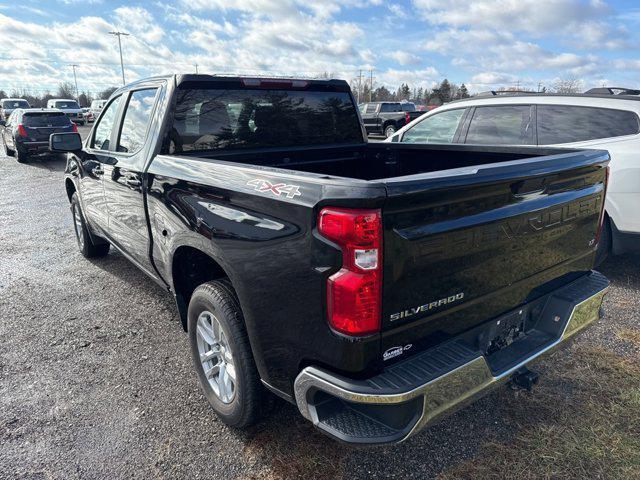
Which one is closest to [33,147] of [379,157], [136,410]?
[379,157]

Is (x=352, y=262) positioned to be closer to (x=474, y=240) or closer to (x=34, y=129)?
(x=474, y=240)

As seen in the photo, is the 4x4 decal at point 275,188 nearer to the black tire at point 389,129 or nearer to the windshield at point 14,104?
the black tire at point 389,129

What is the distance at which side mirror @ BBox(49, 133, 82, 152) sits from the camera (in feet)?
14.4

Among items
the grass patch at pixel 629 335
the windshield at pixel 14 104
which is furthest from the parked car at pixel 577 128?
the windshield at pixel 14 104

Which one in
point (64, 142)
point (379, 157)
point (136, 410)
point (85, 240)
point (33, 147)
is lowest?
point (136, 410)

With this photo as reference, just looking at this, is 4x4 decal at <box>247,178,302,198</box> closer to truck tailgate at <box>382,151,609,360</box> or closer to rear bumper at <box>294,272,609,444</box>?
truck tailgate at <box>382,151,609,360</box>

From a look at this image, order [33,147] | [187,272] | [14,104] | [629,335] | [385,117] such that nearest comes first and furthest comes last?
[187,272] → [629,335] → [33,147] → [385,117] → [14,104]

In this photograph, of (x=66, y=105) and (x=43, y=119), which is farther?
(x=66, y=105)

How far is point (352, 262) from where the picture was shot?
69.0 inches

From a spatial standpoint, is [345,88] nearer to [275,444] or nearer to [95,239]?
[275,444]

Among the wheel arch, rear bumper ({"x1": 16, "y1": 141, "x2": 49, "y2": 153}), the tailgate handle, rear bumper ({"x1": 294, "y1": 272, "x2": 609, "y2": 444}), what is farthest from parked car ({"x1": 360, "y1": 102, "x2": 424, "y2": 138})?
rear bumper ({"x1": 294, "y1": 272, "x2": 609, "y2": 444})

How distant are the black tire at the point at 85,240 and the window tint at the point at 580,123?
5118mm

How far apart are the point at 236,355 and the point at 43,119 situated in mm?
16781

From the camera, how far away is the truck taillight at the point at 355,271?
1723 millimetres
